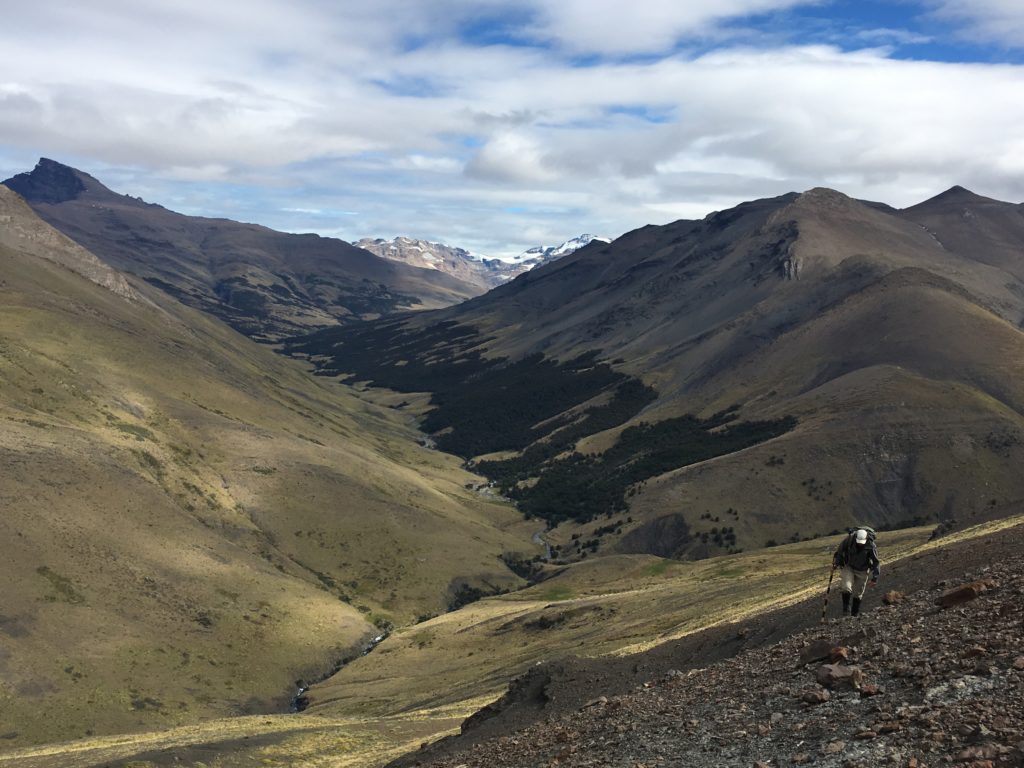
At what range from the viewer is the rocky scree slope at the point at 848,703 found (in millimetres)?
15242

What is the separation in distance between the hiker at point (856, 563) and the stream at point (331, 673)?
2940 inches

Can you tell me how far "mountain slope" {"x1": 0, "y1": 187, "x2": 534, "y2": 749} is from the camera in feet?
283

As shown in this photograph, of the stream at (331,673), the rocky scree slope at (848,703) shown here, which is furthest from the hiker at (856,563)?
the stream at (331,673)

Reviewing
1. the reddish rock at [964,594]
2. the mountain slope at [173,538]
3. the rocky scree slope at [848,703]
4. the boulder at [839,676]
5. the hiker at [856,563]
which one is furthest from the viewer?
the mountain slope at [173,538]

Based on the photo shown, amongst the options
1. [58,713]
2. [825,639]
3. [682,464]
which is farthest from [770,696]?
[682,464]

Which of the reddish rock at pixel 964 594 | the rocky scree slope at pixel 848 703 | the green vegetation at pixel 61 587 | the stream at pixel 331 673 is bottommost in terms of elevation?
the stream at pixel 331 673

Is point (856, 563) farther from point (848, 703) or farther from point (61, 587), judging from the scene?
point (61, 587)

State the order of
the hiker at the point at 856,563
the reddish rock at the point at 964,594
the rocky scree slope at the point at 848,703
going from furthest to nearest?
the hiker at the point at 856,563
the reddish rock at the point at 964,594
the rocky scree slope at the point at 848,703

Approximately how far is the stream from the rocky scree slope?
69.2 meters

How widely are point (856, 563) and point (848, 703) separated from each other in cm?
800

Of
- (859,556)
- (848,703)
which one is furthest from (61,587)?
(848,703)

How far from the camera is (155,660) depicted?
90688 millimetres

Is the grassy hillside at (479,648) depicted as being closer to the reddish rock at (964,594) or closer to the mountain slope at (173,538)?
the reddish rock at (964,594)

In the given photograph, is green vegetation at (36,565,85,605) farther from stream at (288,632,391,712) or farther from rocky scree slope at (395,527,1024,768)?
rocky scree slope at (395,527,1024,768)
